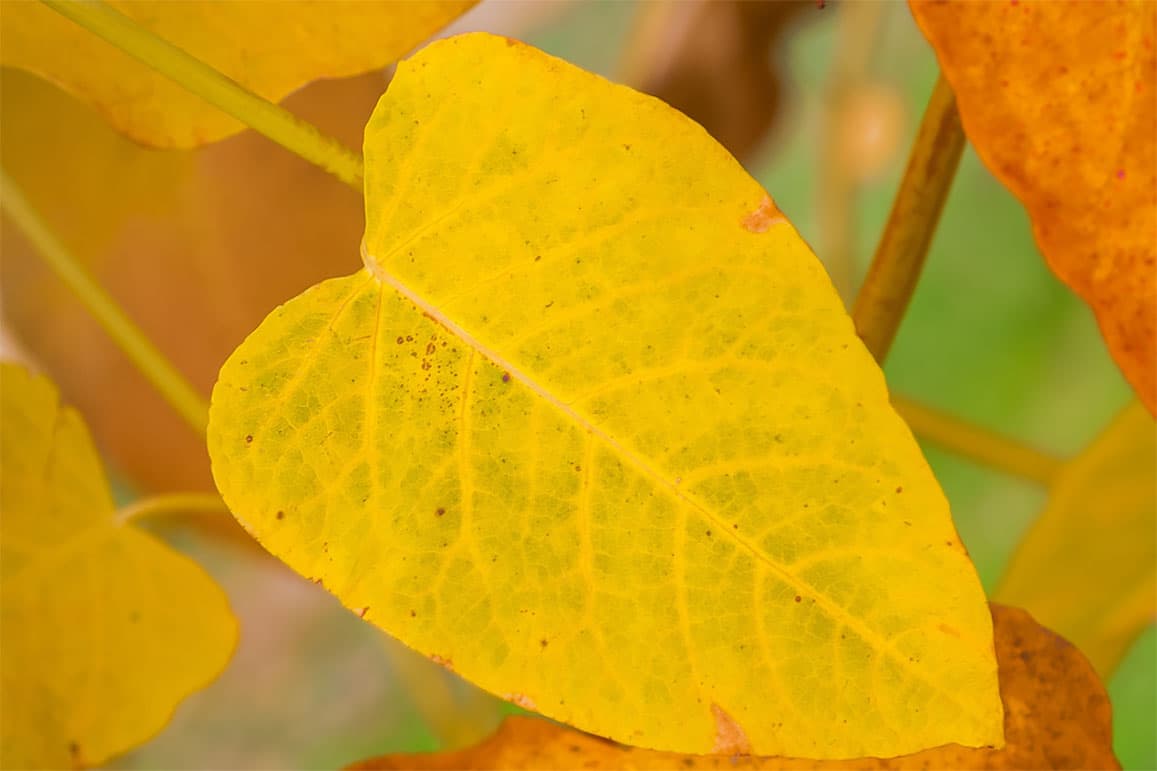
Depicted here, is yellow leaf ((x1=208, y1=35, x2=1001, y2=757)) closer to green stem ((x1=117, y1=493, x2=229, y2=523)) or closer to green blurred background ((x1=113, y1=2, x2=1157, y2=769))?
green stem ((x1=117, y1=493, x2=229, y2=523))

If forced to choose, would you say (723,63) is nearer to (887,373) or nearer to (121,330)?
(887,373)

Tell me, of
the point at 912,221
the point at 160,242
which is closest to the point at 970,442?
the point at 912,221

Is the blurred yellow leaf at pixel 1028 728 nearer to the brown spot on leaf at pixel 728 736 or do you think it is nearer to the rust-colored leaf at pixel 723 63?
the brown spot on leaf at pixel 728 736

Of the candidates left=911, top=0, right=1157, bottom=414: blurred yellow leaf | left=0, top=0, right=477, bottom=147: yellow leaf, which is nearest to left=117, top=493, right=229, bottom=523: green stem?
left=0, top=0, right=477, bottom=147: yellow leaf

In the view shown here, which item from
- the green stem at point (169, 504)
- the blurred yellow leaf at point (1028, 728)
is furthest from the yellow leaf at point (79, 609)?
the blurred yellow leaf at point (1028, 728)

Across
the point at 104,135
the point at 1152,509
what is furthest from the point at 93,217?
the point at 1152,509
